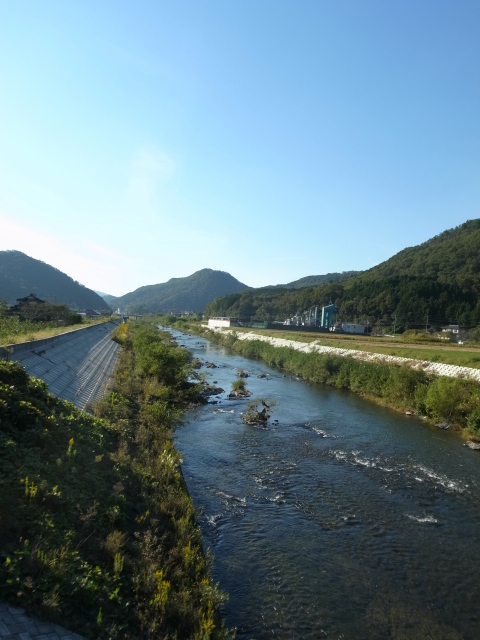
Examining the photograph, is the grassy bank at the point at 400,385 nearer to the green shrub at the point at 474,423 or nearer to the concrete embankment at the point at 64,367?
the green shrub at the point at 474,423

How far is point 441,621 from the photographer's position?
8.37m

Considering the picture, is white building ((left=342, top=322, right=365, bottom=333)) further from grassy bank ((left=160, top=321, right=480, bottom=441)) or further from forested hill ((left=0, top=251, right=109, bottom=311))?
forested hill ((left=0, top=251, right=109, bottom=311))

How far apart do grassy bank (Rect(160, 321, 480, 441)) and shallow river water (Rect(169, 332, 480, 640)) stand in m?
1.86

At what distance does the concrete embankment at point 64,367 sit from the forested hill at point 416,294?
232 feet

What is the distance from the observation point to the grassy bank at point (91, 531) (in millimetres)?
5613

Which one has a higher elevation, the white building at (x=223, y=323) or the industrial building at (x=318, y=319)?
the industrial building at (x=318, y=319)

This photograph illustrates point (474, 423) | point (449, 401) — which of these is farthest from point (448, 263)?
point (474, 423)

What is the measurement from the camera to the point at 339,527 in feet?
38.5

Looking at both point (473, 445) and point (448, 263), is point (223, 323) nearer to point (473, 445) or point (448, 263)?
point (448, 263)

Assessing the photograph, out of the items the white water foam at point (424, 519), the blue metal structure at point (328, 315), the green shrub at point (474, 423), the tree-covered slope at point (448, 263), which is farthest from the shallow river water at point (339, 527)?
the tree-covered slope at point (448, 263)

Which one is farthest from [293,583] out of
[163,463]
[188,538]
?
[163,463]

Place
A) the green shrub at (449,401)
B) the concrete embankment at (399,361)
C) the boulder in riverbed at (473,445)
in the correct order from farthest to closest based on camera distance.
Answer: the concrete embankment at (399,361)
the green shrub at (449,401)
the boulder in riverbed at (473,445)

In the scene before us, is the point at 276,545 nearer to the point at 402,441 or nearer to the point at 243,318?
the point at 402,441

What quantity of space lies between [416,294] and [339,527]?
83000mm
